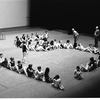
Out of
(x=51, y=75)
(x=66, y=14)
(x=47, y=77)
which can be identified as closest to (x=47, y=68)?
(x=47, y=77)

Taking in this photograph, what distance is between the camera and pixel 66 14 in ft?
75.6

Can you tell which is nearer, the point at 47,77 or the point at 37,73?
the point at 47,77

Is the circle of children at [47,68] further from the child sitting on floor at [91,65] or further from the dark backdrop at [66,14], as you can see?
the dark backdrop at [66,14]

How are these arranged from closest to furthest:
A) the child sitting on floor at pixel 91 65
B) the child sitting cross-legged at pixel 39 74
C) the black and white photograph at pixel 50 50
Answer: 1. the black and white photograph at pixel 50 50
2. the child sitting cross-legged at pixel 39 74
3. the child sitting on floor at pixel 91 65

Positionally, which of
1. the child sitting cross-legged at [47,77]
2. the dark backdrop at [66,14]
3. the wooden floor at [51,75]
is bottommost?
the wooden floor at [51,75]

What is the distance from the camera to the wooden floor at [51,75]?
8867mm

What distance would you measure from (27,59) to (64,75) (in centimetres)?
318

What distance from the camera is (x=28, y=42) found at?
1559 centimetres

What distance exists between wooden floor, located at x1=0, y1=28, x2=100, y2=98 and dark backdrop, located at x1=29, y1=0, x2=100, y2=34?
7161mm

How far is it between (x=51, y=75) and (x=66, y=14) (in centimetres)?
1320

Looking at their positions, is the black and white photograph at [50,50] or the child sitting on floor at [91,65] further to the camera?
the child sitting on floor at [91,65]

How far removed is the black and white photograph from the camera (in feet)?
30.9

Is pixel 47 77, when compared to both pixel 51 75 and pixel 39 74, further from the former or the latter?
pixel 51 75

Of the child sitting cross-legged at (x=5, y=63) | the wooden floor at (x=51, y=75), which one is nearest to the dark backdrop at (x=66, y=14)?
the wooden floor at (x=51, y=75)
